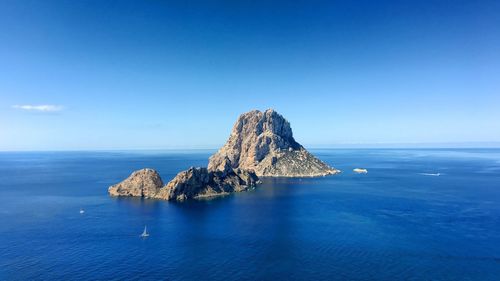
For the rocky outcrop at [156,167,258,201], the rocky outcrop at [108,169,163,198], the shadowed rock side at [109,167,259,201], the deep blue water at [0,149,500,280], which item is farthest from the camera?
the rocky outcrop at [108,169,163,198]

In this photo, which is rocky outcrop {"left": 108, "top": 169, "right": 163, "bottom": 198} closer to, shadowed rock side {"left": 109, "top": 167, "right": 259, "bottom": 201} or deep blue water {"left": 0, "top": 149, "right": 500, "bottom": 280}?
shadowed rock side {"left": 109, "top": 167, "right": 259, "bottom": 201}

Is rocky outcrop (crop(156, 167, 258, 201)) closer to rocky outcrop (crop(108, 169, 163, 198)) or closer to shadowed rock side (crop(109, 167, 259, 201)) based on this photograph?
shadowed rock side (crop(109, 167, 259, 201))

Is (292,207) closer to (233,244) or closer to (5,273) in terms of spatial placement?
(233,244)

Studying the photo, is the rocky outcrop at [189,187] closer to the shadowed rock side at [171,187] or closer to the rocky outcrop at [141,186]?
the shadowed rock side at [171,187]

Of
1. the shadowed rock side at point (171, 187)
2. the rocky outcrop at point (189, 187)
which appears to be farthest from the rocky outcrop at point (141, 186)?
the rocky outcrop at point (189, 187)

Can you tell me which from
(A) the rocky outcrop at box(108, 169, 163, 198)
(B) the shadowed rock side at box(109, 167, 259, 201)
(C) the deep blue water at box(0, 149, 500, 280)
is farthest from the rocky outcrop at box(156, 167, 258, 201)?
(C) the deep blue water at box(0, 149, 500, 280)

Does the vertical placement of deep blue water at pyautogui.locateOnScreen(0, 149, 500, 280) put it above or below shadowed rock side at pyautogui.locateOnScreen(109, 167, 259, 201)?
below

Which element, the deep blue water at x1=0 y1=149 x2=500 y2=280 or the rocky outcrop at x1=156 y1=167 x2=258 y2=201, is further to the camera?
the rocky outcrop at x1=156 y1=167 x2=258 y2=201

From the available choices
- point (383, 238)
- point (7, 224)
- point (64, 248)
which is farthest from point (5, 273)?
point (383, 238)

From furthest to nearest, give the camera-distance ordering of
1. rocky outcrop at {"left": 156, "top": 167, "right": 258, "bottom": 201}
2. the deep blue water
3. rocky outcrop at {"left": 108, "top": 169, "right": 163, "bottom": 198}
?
rocky outcrop at {"left": 108, "top": 169, "right": 163, "bottom": 198}
rocky outcrop at {"left": 156, "top": 167, "right": 258, "bottom": 201}
the deep blue water
